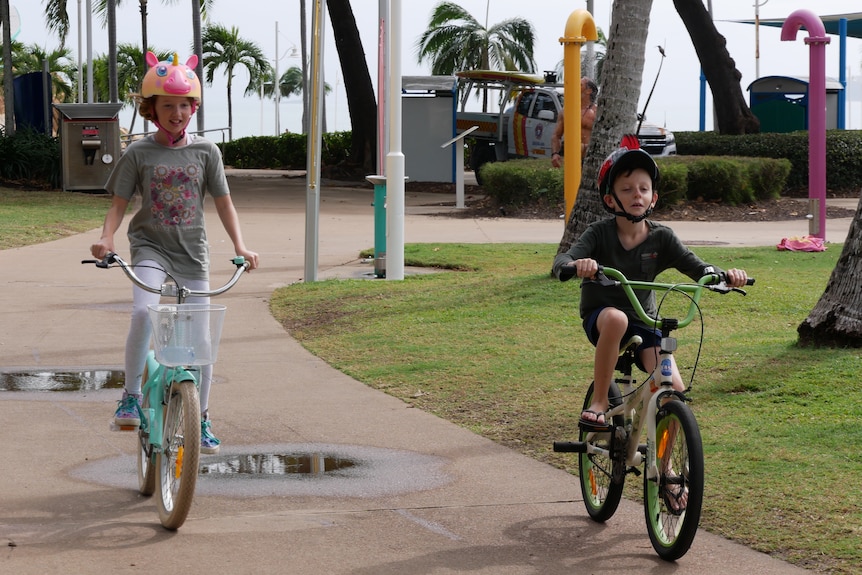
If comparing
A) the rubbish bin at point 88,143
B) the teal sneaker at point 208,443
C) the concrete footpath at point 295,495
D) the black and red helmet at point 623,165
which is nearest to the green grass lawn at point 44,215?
the rubbish bin at point 88,143

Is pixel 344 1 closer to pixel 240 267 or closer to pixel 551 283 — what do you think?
pixel 551 283

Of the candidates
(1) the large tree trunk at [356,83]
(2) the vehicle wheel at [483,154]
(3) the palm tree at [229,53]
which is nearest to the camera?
(2) the vehicle wheel at [483,154]

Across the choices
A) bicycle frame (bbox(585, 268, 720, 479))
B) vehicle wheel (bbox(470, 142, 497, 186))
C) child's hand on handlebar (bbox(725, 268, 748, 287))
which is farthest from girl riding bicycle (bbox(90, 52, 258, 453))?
vehicle wheel (bbox(470, 142, 497, 186))

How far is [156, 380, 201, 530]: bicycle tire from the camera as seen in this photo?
457cm

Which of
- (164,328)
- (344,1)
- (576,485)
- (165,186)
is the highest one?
(344,1)

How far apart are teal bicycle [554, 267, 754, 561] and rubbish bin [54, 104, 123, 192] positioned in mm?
21530

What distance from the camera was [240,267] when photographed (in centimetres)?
513

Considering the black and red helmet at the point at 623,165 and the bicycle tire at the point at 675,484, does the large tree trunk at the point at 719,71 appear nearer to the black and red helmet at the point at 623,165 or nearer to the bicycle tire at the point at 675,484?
the black and red helmet at the point at 623,165

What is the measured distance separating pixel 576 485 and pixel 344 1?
25.9 m

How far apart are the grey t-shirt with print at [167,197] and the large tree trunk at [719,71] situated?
79.0 ft

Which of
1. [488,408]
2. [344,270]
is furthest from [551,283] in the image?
[488,408]

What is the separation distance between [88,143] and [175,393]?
21437 millimetres

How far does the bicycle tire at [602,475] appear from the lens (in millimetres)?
4750

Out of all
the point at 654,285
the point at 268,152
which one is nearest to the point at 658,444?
the point at 654,285
